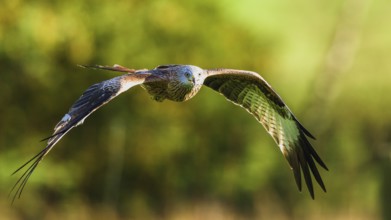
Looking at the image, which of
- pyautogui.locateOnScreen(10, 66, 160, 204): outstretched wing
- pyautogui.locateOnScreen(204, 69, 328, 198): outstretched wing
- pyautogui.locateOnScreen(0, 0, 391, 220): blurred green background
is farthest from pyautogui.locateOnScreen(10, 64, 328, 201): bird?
pyautogui.locateOnScreen(0, 0, 391, 220): blurred green background

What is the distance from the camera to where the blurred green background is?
22422 millimetres

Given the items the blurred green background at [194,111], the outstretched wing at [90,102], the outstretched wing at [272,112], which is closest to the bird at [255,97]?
the outstretched wing at [272,112]

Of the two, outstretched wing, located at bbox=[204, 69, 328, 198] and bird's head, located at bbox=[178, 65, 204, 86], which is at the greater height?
bird's head, located at bbox=[178, 65, 204, 86]

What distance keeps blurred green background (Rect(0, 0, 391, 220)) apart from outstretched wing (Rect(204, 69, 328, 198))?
23.3 feet

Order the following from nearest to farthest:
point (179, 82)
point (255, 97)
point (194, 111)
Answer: point (179, 82), point (255, 97), point (194, 111)

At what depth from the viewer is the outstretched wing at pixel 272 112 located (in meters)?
11.6

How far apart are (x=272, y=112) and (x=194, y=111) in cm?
1473

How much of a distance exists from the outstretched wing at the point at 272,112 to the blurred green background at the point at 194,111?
7.11 m

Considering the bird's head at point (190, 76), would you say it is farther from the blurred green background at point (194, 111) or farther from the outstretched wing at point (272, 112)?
the blurred green background at point (194, 111)

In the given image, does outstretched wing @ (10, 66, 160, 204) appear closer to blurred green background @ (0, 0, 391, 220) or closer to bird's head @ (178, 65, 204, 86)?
bird's head @ (178, 65, 204, 86)

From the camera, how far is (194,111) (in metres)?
26.5

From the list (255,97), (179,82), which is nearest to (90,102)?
(179,82)

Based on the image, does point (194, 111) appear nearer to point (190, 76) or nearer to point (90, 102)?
point (190, 76)

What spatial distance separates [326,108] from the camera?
93.0 ft
